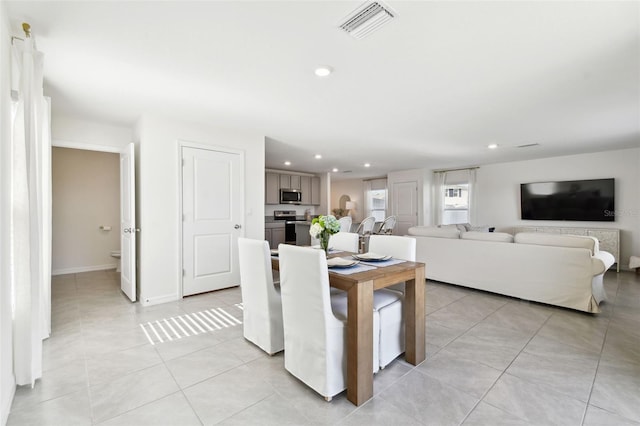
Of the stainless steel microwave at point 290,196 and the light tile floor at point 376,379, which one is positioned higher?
the stainless steel microwave at point 290,196

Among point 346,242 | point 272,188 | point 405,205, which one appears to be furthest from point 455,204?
point 346,242

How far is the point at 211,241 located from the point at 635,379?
4167 millimetres

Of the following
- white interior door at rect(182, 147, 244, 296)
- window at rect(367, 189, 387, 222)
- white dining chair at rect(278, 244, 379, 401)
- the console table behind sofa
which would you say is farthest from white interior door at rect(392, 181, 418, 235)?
white dining chair at rect(278, 244, 379, 401)

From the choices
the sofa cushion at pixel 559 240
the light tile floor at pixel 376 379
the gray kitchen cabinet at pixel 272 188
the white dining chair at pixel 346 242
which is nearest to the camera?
the light tile floor at pixel 376 379

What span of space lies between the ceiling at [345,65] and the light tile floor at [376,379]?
2.25 m

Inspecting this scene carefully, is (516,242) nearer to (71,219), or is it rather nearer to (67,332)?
(67,332)

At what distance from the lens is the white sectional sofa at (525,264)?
3.10 metres

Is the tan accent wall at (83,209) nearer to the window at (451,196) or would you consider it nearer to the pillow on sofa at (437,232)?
the pillow on sofa at (437,232)

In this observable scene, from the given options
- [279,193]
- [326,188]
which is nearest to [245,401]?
[279,193]

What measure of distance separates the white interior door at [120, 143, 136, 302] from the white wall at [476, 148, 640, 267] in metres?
7.15

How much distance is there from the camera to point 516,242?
143 inches

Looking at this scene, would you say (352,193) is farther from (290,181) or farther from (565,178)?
(565,178)

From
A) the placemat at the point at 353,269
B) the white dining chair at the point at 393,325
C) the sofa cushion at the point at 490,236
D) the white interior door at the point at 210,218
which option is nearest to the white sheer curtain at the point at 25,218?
the white interior door at the point at 210,218

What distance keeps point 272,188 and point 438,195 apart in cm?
462
